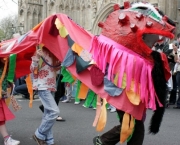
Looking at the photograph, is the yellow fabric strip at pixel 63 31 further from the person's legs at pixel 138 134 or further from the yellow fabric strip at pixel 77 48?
the person's legs at pixel 138 134

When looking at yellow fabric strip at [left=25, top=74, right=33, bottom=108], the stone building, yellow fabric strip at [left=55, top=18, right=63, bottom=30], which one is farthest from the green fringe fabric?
the stone building

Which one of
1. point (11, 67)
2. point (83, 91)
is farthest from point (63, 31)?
point (11, 67)

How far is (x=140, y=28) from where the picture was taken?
4.15 m

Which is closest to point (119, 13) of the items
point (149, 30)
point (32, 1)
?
point (149, 30)

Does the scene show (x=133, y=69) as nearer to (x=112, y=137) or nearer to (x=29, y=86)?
(x=112, y=137)

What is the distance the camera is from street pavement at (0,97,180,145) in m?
6.21

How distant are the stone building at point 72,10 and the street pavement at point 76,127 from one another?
1013cm

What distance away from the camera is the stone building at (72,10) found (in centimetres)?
2134

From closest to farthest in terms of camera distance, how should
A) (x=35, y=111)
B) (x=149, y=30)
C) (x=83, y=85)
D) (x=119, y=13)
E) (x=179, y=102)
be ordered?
(x=149, y=30) → (x=119, y=13) → (x=83, y=85) → (x=35, y=111) → (x=179, y=102)

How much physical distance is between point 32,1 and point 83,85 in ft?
72.2

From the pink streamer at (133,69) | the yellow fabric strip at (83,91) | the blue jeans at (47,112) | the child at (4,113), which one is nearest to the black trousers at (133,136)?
the pink streamer at (133,69)

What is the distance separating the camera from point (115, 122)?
805 cm

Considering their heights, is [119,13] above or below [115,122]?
above

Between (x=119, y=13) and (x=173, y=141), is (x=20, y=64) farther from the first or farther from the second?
(x=173, y=141)
